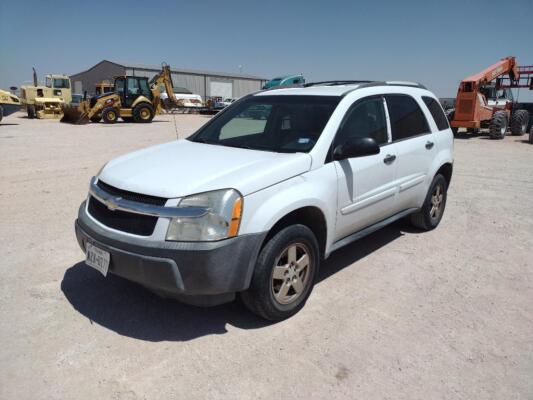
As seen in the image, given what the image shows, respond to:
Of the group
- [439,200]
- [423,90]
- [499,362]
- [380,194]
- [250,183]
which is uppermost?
[423,90]

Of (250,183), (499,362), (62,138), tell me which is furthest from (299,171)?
(62,138)

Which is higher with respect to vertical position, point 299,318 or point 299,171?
point 299,171

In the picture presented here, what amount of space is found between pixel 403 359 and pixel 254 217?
135 centimetres

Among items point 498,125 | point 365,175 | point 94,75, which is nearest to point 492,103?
point 498,125

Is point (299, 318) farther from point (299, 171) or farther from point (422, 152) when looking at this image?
point (422, 152)

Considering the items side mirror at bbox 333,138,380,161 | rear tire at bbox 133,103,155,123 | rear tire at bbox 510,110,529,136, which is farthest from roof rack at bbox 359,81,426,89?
rear tire at bbox 133,103,155,123

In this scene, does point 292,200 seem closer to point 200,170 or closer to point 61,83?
point 200,170

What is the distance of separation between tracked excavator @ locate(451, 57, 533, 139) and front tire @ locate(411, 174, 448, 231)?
12571 mm

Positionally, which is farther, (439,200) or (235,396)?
(439,200)

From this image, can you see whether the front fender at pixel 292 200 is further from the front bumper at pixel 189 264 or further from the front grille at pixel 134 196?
the front grille at pixel 134 196

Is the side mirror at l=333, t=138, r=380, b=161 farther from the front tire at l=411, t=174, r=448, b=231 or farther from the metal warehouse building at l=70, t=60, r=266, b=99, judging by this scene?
the metal warehouse building at l=70, t=60, r=266, b=99

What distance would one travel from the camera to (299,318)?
3260 millimetres

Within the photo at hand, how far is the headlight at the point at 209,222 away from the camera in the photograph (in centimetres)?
269

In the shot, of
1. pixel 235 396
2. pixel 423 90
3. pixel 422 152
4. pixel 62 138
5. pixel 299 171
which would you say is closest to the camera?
pixel 235 396
